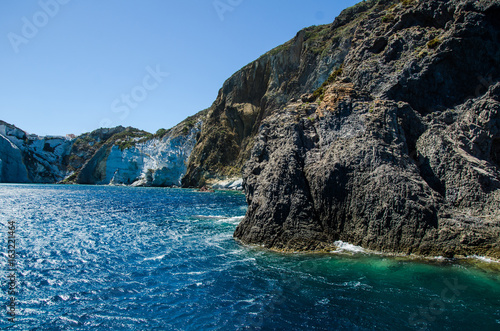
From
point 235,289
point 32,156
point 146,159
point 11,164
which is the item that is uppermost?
point 32,156

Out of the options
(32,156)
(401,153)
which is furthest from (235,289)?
(32,156)

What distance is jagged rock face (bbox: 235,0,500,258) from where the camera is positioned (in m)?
20.5

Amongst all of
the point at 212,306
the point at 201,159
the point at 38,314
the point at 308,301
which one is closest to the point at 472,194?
the point at 308,301

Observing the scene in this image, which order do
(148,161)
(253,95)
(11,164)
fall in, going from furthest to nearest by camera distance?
(11,164) → (148,161) → (253,95)

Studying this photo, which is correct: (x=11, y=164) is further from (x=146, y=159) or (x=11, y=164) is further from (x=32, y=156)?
(x=146, y=159)

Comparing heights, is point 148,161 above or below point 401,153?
above

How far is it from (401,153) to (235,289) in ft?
55.8

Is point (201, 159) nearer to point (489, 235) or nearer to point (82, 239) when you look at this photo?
point (82, 239)

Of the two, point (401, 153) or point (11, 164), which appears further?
point (11, 164)

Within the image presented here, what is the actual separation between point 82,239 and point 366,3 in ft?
296

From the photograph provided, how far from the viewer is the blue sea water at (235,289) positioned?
1210 centimetres

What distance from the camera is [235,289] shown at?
15516 millimetres

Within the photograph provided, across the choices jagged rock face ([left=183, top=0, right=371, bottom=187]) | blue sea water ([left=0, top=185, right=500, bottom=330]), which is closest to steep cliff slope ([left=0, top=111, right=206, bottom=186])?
jagged rock face ([left=183, top=0, right=371, bottom=187])

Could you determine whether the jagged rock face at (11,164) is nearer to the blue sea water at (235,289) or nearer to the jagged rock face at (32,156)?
the jagged rock face at (32,156)
